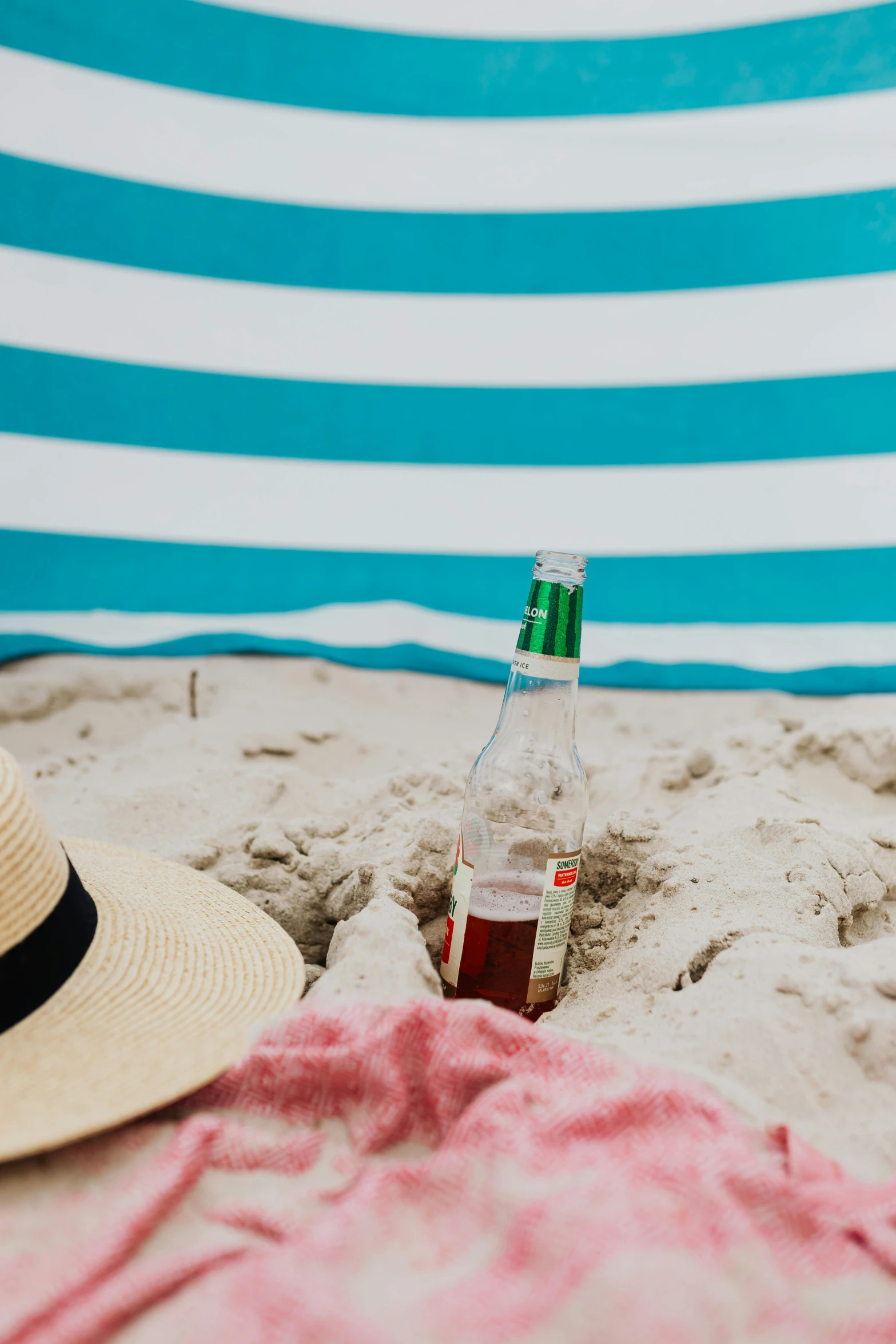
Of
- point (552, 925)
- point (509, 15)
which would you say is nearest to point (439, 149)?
point (509, 15)

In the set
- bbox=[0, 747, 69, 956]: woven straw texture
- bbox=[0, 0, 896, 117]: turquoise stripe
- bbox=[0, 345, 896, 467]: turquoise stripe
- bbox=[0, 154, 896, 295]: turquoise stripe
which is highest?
bbox=[0, 0, 896, 117]: turquoise stripe

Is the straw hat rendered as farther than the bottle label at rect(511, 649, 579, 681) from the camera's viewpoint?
No

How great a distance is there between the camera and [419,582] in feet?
6.54

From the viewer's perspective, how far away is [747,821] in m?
1.14

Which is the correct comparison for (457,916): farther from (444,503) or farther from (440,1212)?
(444,503)

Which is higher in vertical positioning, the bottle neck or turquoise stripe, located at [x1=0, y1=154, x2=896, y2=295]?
turquoise stripe, located at [x1=0, y1=154, x2=896, y2=295]

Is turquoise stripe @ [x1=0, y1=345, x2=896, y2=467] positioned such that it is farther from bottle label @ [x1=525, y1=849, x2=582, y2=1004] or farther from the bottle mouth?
bottle label @ [x1=525, y1=849, x2=582, y2=1004]

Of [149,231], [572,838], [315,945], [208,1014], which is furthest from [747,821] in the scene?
[149,231]

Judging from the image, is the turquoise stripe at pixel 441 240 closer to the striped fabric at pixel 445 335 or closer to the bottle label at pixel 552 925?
the striped fabric at pixel 445 335

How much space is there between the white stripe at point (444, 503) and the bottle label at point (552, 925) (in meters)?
1.18

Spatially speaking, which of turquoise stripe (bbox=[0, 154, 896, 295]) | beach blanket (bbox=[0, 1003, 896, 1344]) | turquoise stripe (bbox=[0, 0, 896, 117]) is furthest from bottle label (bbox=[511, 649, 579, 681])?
turquoise stripe (bbox=[0, 0, 896, 117])

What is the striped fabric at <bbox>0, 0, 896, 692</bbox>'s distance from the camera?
1.84 metres

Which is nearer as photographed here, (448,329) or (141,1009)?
(141,1009)

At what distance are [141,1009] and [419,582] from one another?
136 cm
